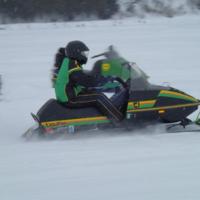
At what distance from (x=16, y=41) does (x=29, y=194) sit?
1370cm

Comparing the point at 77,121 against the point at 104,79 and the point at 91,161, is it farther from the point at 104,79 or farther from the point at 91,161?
the point at 91,161

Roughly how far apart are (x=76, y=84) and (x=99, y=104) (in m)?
0.43

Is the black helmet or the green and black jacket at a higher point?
the black helmet

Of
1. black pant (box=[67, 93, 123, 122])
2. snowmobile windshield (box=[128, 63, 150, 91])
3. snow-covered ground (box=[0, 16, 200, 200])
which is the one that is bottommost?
snow-covered ground (box=[0, 16, 200, 200])

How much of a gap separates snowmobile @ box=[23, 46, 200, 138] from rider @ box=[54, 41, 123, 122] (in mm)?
85

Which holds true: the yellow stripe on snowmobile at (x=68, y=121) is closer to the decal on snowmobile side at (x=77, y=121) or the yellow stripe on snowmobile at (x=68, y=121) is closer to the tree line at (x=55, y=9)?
the decal on snowmobile side at (x=77, y=121)

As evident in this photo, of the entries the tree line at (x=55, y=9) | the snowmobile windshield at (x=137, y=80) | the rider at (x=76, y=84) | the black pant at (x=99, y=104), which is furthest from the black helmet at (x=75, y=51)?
the tree line at (x=55, y=9)

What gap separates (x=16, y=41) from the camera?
18031 mm

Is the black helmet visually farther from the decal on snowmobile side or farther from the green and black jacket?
the decal on snowmobile side

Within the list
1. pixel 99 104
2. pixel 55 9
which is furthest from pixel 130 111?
pixel 55 9

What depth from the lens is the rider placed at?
6879mm

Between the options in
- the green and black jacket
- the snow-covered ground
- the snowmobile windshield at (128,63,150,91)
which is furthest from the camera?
the snowmobile windshield at (128,63,150,91)

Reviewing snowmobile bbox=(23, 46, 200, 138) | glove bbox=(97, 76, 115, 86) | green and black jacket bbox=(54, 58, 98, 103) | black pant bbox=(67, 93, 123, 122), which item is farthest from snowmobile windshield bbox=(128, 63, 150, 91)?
green and black jacket bbox=(54, 58, 98, 103)

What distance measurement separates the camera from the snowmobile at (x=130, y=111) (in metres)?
6.90
